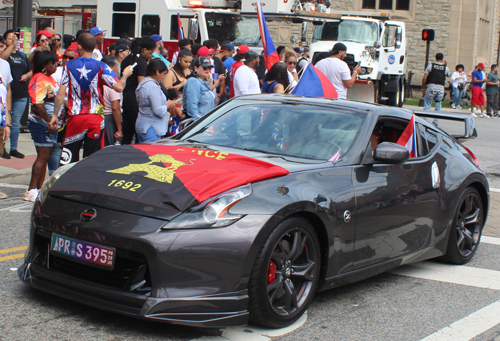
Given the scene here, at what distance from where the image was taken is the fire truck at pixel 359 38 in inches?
805

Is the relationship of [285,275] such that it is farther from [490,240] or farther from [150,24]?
[150,24]

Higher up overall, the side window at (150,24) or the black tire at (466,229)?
the side window at (150,24)

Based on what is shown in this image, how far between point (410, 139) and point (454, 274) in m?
1.26

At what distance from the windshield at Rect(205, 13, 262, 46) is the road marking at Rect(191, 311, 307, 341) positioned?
1737 cm

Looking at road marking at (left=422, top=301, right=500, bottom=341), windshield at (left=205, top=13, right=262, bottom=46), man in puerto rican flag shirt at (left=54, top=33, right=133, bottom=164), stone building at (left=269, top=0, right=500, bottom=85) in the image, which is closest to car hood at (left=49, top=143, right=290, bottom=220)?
road marking at (left=422, top=301, right=500, bottom=341)

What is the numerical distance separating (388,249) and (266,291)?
4.52 feet

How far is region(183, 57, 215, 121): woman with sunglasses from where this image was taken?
349 inches

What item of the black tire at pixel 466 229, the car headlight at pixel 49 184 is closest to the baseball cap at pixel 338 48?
the black tire at pixel 466 229

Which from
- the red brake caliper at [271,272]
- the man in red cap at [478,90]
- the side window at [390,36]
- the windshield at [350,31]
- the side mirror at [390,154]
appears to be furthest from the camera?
the man in red cap at [478,90]

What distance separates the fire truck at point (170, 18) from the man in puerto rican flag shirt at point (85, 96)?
13.2 meters

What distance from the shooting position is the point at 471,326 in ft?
14.1

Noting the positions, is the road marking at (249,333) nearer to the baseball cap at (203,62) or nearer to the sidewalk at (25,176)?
the sidewalk at (25,176)

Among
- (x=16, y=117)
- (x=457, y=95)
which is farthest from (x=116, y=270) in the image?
(x=457, y=95)

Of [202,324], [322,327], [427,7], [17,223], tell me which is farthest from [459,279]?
[427,7]
